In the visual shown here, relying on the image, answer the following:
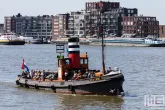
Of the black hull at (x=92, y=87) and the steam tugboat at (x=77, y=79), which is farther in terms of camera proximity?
the steam tugboat at (x=77, y=79)

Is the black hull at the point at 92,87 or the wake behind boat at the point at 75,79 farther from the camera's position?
the wake behind boat at the point at 75,79

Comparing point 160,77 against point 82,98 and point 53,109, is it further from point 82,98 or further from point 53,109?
point 53,109

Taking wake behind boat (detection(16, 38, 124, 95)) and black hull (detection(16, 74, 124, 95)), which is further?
wake behind boat (detection(16, 38, 124, 95))

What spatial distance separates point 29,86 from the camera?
184 feet

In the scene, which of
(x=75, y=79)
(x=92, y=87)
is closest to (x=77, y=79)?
(x=75, y=79)

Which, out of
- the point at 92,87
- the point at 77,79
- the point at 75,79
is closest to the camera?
the point at 92,87

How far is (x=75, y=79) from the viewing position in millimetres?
50688

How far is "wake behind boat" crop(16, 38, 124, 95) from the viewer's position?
49.0m

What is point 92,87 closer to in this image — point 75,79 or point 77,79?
point 77,79

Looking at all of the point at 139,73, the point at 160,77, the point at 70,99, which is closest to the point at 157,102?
the point at 70,99

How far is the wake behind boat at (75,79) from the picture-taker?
4900cm

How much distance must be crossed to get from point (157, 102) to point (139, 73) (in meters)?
32.6

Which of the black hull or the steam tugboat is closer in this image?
the black hull

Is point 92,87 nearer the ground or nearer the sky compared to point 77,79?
nearer the ground
